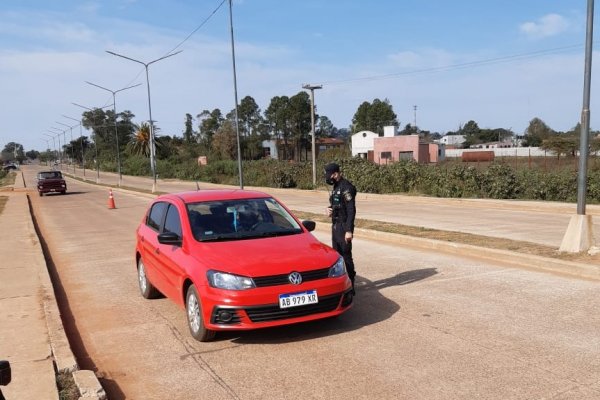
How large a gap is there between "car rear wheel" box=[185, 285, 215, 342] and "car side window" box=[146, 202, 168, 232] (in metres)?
1.64

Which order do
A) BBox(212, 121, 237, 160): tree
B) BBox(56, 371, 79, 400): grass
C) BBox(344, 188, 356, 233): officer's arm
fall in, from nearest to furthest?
BBox(56, 371, 79, 400): grass → BBox(344, 188, 356, 233): officer's arm → BBox(212, 121, 237, 160): tree

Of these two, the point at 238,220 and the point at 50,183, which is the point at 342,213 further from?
the point at 50,183

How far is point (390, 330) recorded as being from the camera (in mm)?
5551

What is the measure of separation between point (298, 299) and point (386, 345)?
0.93 metres

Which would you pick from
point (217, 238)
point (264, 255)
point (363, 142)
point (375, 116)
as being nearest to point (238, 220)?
point (217, 238)

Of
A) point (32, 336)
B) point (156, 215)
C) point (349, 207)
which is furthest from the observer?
point (156, 215)

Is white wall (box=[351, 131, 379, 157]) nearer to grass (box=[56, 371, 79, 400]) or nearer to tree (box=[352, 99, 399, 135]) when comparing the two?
tree (box=[352, 99, 399, 135])

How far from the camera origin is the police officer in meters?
6.75

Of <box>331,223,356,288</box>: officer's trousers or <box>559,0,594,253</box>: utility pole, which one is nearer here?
<box>331,223,356,288</box>: officer's trousers

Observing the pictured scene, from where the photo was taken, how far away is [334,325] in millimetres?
5773

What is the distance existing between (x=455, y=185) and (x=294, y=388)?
19.9 m

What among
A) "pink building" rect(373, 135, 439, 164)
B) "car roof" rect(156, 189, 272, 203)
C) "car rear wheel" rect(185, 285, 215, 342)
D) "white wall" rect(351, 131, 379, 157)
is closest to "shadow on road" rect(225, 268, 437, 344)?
"car rear wheel" rect(185, 285, 215, 342)

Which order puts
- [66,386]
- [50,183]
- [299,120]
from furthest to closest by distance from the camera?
[299,120] → [50,183] → [66,386]

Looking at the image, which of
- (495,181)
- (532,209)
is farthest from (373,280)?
(495,181)
